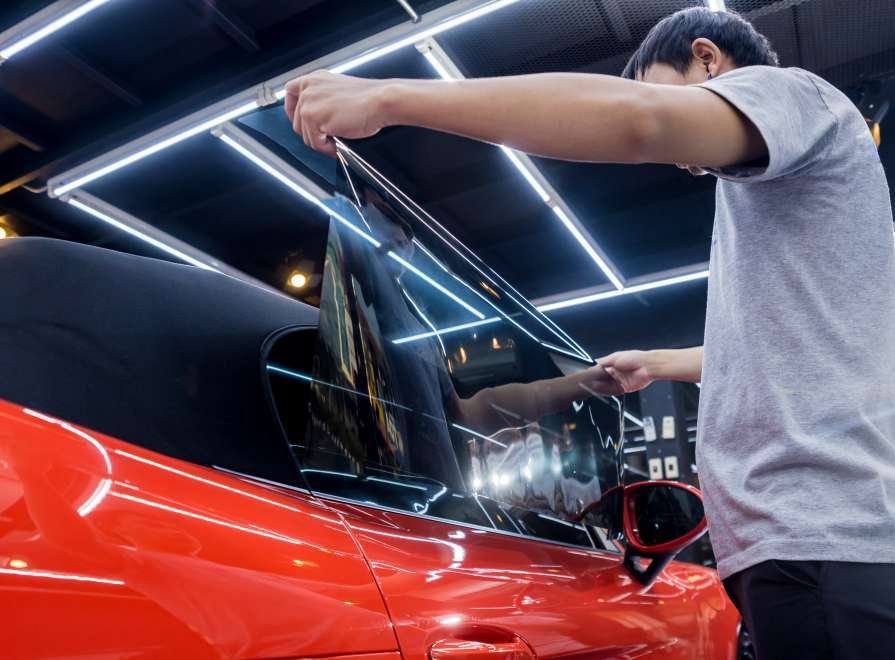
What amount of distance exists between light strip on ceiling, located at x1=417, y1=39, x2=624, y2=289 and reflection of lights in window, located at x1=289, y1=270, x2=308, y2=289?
103 inches

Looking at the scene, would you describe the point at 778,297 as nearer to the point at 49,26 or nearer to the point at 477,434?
the point at 477,434

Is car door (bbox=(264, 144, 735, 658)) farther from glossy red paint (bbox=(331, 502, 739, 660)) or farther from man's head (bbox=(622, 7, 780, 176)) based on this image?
man's head (bbox=(622, 7, 780, 176))

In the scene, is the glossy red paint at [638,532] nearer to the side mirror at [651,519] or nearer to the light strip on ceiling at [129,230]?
the side mirror at [651,519]

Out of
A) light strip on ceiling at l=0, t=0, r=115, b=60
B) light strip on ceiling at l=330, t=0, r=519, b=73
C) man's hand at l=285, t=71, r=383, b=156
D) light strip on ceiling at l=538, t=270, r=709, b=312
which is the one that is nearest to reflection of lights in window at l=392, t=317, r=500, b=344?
man's hand at l=285, t=71, r=383, b=156

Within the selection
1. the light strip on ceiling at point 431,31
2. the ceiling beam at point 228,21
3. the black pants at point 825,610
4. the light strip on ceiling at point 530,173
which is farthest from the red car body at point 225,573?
the ceiling beam at point 228,21

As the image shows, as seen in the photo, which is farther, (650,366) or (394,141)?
(394,141)

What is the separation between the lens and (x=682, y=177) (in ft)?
17.5

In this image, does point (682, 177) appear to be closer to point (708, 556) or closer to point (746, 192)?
point (746, 192)

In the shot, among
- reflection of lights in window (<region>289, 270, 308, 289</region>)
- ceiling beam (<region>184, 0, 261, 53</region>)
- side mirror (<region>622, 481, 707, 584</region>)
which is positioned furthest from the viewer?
reflection of lights in window (<region>289, 270, 308, 289</region>)

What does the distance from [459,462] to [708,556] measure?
8999 mm

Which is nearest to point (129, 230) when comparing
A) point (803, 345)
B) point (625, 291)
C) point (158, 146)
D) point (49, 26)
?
point (158, 146)

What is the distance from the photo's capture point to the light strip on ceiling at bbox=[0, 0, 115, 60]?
3.12 m

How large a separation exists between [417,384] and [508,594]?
299mm

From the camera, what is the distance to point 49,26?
128 inches
